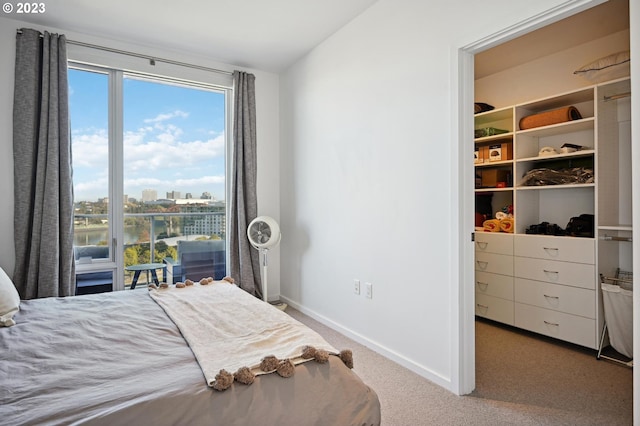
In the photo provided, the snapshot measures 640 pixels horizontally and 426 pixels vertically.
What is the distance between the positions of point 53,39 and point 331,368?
340 centimetres

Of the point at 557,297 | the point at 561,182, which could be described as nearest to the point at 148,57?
the point at 561,182

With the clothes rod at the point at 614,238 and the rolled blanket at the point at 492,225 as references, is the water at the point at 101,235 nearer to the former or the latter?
the rolled blanket at the point at 492,225

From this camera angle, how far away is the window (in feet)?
11.0

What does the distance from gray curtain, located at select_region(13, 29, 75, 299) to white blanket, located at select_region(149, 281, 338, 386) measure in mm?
1344

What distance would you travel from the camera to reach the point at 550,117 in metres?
3.13

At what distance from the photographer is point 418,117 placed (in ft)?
8.06

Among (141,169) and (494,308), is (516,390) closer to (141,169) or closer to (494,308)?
(494,308)

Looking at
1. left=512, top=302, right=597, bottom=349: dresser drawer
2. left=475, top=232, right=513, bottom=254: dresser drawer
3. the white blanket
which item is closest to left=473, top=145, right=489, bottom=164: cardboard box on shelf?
left=475, top=232, right=513, bottom=254: dresser drawer

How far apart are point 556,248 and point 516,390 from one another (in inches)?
51.2

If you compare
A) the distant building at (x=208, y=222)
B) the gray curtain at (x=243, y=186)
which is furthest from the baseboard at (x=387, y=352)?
Result: the distant building at (x=208, y=222)

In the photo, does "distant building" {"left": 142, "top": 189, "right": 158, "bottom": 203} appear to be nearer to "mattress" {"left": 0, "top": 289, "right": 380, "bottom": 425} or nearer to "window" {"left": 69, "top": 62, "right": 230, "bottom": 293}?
"window" {"left": 69, "top": 62, "right": 230, "bottom": 293}

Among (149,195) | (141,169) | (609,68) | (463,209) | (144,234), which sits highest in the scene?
(609,68)

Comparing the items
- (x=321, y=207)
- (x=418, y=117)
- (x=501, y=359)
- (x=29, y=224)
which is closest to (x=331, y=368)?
(x=418, y=117)

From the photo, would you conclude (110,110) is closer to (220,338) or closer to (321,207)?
(321,207)
